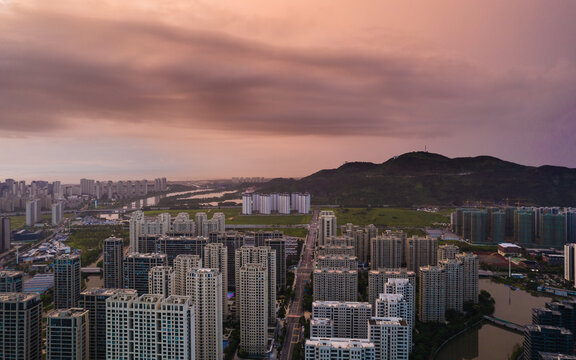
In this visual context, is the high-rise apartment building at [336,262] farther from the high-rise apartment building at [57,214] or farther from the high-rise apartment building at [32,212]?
the high-rise apartment building at [57,214]

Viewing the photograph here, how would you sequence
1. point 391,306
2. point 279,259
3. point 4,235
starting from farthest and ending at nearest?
point 4,235, point 279,259, point 391,306

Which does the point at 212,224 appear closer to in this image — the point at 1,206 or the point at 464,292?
the point at 464,292

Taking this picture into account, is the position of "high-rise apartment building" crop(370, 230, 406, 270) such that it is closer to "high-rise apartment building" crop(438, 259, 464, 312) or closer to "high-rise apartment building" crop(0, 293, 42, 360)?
"high-rise apartment building" crop(438, 259, 464, 312)

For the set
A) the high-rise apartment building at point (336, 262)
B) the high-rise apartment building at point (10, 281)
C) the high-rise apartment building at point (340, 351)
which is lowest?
the high-rise apartment building at point (340, 351)

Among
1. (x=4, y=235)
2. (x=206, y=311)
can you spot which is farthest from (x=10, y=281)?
(x=4, y=235)

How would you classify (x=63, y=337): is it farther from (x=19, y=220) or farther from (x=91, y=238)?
(x=19, y=220)

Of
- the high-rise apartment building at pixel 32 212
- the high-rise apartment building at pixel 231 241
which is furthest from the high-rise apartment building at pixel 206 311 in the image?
the high-rise apartment building at pixel 32 212
